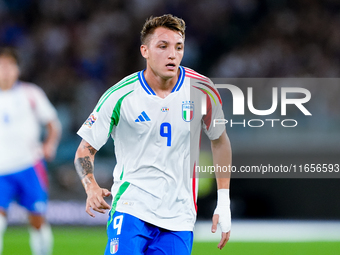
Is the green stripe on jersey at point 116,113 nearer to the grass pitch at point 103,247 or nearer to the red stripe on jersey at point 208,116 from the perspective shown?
the red stripe on jersey at point 208,116

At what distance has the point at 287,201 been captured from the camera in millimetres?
9961

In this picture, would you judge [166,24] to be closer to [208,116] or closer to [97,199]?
[208,116]

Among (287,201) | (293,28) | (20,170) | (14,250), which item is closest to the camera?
(20,170)

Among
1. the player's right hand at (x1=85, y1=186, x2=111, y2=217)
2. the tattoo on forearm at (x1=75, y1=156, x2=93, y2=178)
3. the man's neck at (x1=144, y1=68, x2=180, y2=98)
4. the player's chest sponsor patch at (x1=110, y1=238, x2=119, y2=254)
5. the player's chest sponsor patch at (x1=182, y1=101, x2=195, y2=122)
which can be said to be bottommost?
the player's chest sponsor patch at (x1=110, y1=238, x2=119, y2=254)

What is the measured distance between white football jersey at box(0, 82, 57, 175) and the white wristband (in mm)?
3911

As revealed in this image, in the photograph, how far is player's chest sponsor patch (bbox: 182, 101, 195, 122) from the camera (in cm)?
400

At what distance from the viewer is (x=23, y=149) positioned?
291 inches

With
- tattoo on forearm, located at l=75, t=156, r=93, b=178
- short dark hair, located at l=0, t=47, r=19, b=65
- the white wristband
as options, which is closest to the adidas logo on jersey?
tattoo on forearm, located at l=75, t=156, r=93, b=178

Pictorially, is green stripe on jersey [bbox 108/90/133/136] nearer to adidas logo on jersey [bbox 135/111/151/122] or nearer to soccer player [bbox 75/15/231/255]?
soccer player [bbox 75/15/231/255]

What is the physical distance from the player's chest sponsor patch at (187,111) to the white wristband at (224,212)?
0.67 metres

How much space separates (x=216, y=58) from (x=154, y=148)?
391 inches

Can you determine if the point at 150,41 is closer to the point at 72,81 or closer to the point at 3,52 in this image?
the point at 3,52

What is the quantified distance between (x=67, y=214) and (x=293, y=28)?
25.1 feet

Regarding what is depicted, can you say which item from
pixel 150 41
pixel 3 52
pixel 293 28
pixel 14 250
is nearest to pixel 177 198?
pixel 150 41
